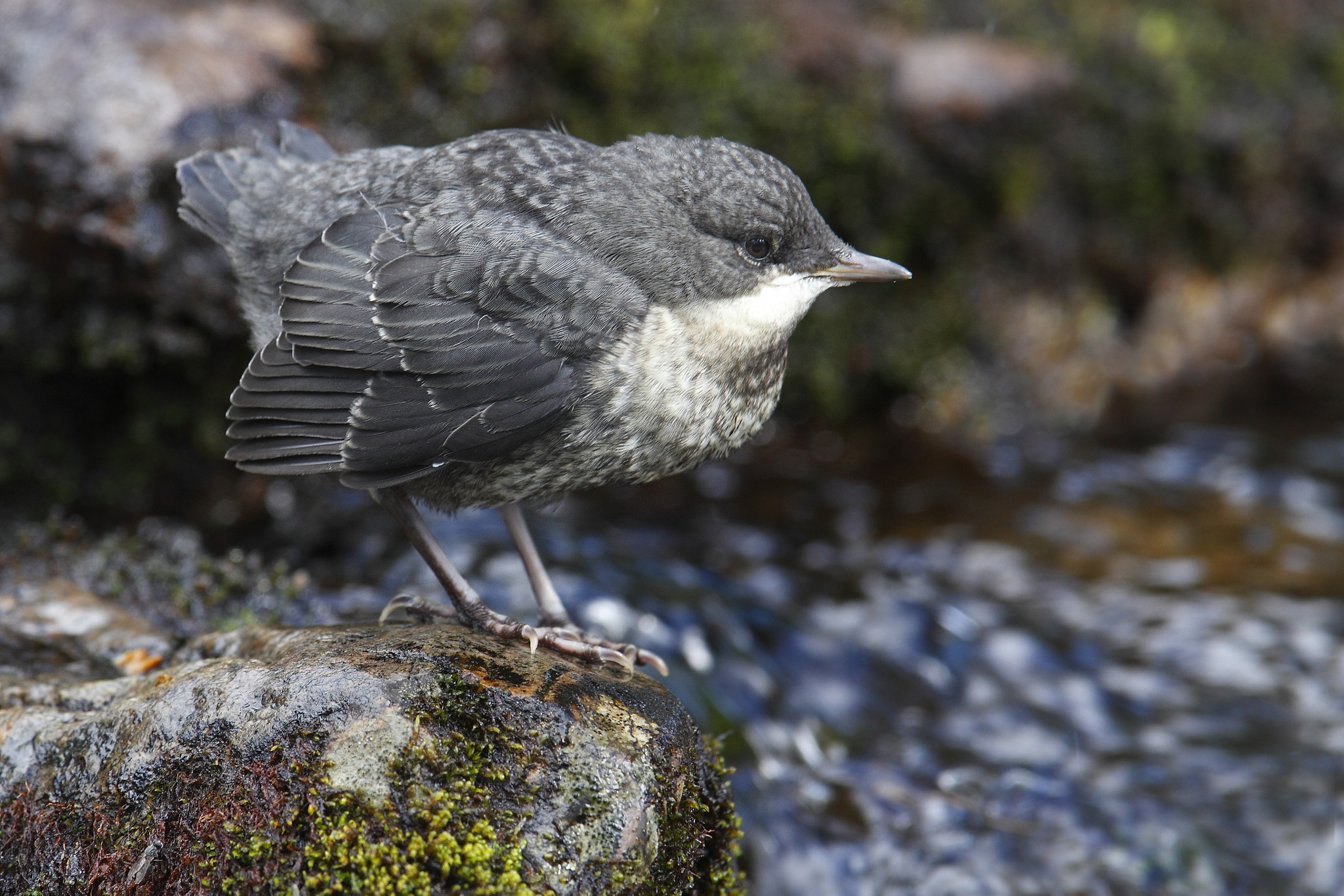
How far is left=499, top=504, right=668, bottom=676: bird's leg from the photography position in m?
3.15

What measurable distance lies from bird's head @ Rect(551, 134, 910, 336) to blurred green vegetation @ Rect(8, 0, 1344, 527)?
0.96 meters

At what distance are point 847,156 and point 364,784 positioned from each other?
527 centimetres

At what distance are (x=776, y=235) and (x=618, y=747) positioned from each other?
1.49 metres

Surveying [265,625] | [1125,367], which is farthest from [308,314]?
[1125,367]

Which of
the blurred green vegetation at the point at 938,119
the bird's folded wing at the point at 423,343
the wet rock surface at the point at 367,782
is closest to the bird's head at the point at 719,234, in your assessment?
the bird's folded wing at the point at 423,343

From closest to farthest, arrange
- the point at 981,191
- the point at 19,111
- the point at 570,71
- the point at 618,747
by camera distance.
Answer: the point at 618,747, the point at 19,111, the point at 570,71, the point at 981,191

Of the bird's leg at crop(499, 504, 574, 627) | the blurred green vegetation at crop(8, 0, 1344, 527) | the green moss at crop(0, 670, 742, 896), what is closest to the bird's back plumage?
the bird's leg at crop(499, 504, 574, 627)

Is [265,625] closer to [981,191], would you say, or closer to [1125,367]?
[981,191]

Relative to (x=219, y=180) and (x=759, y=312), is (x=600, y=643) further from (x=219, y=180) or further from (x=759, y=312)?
(x=219, y=180)

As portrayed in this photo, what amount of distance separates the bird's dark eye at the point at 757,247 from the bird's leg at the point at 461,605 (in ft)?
3.94

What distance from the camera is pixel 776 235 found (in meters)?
3.16

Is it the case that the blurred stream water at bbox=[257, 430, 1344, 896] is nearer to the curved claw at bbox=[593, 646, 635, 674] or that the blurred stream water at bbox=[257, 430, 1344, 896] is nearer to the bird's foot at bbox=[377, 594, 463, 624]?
the bird's foot at bbox=[377, 594, 463, 624]

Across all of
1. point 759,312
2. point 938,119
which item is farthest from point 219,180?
point 938,119

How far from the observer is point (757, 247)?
3.18 m
